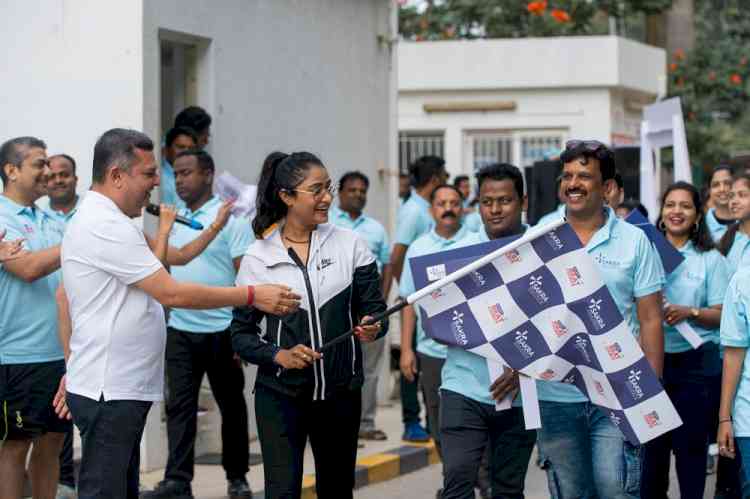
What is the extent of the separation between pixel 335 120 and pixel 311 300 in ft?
20.9

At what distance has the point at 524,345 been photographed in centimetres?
654

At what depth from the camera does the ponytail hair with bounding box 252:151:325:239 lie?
6.52 metres

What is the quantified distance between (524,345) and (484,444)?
67cm

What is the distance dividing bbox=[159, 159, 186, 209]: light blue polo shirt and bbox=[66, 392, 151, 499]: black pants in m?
4.03

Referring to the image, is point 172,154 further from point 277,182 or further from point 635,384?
point 635,384

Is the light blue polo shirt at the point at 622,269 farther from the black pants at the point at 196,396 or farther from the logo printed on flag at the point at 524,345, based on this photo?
the black pants at the point at 196,396

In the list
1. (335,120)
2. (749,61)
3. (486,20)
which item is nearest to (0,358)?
(335,120)

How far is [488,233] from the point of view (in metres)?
7.14

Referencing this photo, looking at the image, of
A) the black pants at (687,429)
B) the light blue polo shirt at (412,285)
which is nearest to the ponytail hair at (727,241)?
the black pants at (687,429)

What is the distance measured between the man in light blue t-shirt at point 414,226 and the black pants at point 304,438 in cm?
461

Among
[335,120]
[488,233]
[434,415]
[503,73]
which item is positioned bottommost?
[434,415]

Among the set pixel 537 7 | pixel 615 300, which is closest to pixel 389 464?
pixel 615 300

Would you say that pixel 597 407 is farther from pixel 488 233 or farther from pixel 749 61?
pixel 749 61

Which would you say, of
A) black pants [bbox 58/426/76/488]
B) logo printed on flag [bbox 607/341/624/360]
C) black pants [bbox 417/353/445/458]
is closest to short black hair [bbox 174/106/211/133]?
black pants [bbox 417/353/445/458]
